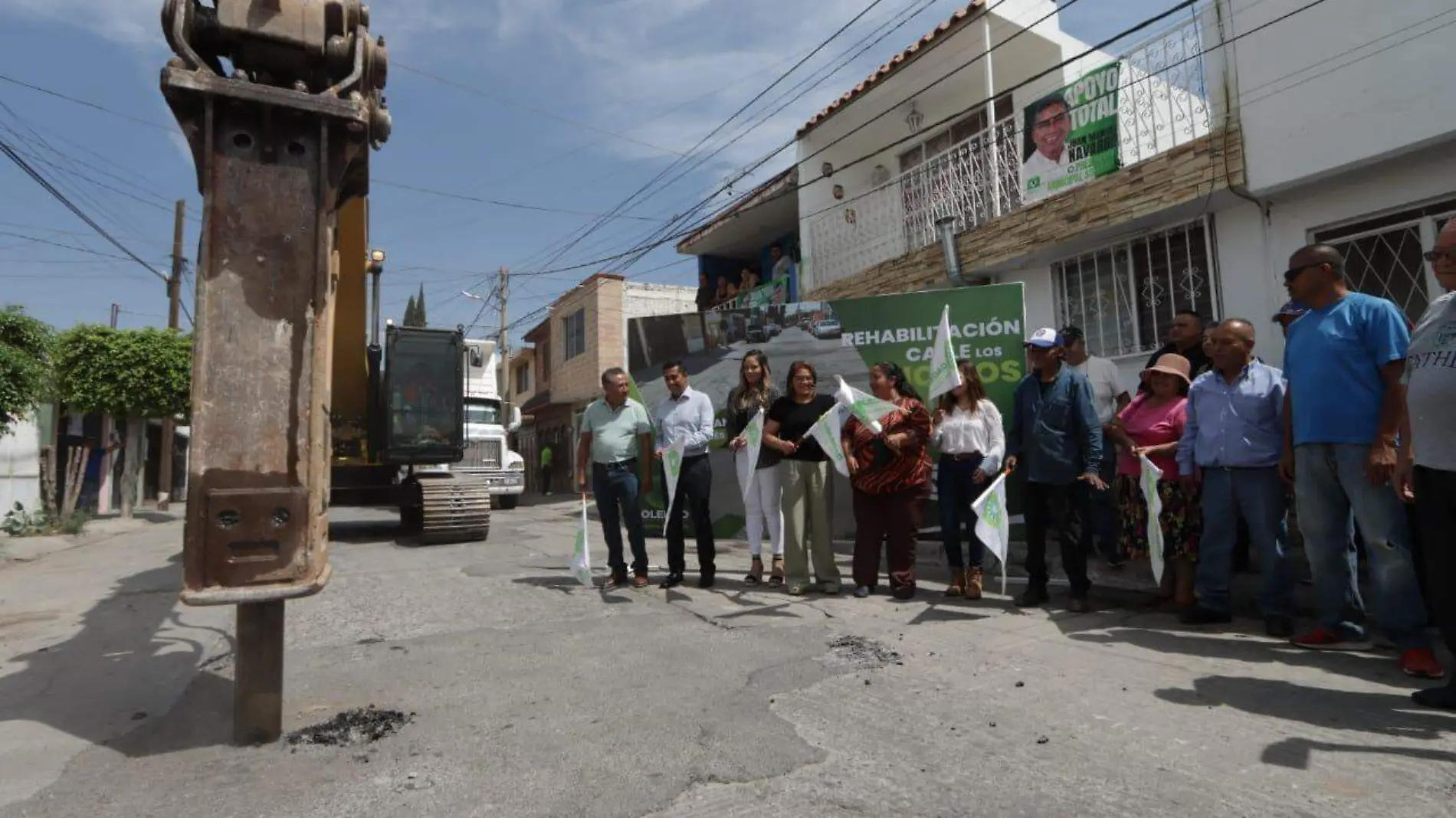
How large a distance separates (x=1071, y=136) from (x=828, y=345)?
3.76 metres

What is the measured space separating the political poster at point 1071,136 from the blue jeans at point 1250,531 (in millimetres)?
5025

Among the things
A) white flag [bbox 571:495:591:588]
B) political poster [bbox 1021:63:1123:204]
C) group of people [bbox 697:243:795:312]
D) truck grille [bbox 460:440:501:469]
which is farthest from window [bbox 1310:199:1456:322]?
truck grille [bbox 460:440:501:469]

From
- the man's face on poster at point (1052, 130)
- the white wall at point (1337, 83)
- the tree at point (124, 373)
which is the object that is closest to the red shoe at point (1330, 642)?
the white wall at point (1337, 83)

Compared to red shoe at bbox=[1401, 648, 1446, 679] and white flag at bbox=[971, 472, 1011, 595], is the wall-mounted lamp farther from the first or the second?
red shoe at bbox=[1401, 648, 1446, 679]

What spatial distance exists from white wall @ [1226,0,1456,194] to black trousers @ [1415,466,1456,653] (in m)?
4.16

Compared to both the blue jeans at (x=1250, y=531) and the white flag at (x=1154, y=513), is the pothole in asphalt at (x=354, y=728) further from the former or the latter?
the blue jeans at (x=1250, y=531)

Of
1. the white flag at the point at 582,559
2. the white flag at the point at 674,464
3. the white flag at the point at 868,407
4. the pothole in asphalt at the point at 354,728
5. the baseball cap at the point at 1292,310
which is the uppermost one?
the baseball cap at the point at 1292,310

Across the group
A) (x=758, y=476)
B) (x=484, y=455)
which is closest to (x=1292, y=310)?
(x=758, y=476)

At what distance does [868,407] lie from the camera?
206 inches

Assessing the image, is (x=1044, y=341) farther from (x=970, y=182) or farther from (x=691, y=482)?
(x=970, y=182)

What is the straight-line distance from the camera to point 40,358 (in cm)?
1177

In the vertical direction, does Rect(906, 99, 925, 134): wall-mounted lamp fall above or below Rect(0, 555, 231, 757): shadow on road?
above

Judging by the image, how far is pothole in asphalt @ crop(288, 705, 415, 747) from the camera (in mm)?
2879

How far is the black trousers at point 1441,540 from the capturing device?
301 centimetres
